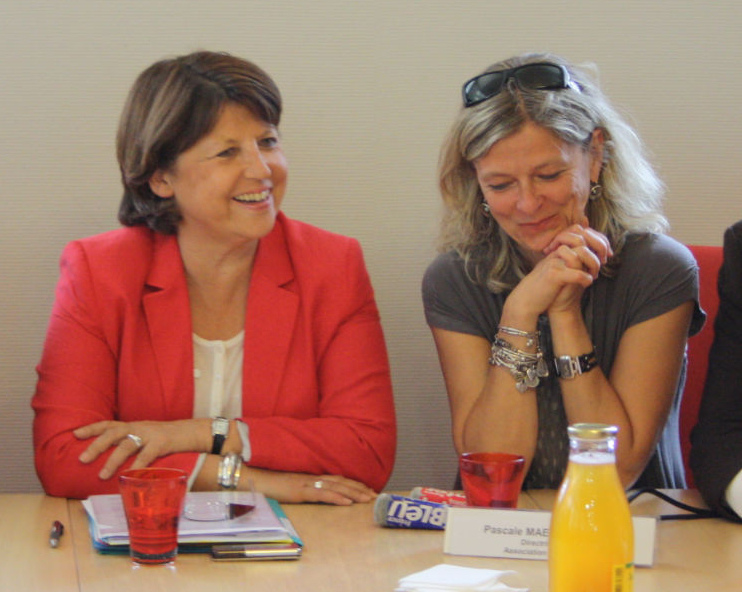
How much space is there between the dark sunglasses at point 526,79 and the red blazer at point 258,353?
1.27 ft

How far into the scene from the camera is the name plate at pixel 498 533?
4.00 feet

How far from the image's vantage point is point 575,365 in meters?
1.78

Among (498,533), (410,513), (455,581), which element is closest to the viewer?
(455,581)

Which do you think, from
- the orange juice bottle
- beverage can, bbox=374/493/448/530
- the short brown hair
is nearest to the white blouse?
the short brown hair

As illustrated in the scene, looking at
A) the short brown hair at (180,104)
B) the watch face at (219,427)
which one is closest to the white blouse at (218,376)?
the watch face at (219,427)

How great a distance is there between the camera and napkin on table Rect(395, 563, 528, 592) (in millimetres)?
1043

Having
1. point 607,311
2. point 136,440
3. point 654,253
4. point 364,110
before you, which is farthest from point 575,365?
point 364,110

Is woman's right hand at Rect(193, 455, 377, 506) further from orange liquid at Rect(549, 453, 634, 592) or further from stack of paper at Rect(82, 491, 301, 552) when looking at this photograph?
orange liquid at Rect(549, 453, 634, 592)

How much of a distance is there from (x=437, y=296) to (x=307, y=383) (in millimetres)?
291

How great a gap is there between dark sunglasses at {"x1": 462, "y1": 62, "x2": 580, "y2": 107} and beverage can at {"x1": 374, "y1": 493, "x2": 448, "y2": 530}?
0.79 m

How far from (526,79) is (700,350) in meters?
0.63

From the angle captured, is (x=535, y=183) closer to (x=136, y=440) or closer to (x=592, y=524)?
(x=136, y=440)

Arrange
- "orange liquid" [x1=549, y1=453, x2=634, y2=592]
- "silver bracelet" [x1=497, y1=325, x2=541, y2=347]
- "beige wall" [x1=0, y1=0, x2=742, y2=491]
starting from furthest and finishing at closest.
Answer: "beige wall" [x1=0, y1=0, x2=742, y2=491] < "silver bracelet" [x1=497, y1=325, x2=541, y2=347] < "orange liquid" [x1=549, y1=453, x2=634, y2=592]

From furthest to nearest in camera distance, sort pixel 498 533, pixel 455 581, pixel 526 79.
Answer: pixel 526 79
pixel 498 533
pixel 455 581
